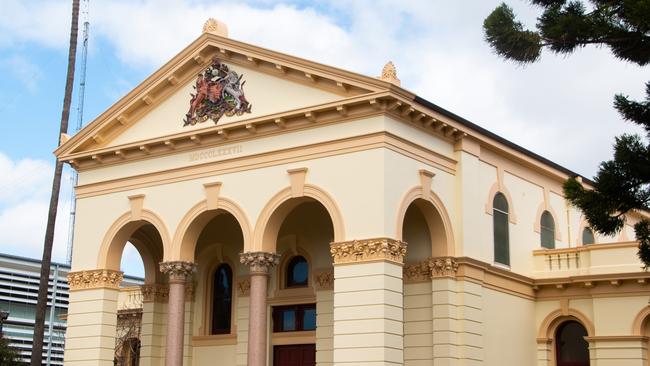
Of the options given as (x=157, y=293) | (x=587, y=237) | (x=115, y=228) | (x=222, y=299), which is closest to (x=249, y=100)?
(x=115, y=228)

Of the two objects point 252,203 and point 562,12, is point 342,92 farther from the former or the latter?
point 562,12

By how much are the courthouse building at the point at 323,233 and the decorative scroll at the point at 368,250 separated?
0.15ft

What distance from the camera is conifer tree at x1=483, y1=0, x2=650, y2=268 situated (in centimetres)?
2042

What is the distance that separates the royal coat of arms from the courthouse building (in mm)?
43

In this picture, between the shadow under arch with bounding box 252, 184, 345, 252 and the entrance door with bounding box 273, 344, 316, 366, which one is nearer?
the shadow under arch with bounding box 252, 184, 345, 252

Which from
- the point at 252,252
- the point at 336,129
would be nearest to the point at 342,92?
the point at 336,129

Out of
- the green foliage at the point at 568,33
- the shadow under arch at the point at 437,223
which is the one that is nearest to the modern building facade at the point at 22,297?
the shadow under arch at the point at 437,223

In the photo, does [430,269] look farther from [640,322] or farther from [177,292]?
[177,292]

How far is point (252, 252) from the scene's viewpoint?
25.9m

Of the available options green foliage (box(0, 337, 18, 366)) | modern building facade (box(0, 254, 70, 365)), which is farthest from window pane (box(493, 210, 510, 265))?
modern building facade (box(0, 254, 70, 365))

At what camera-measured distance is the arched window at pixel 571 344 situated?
97.8ft

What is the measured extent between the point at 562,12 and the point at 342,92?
6310 millimetres

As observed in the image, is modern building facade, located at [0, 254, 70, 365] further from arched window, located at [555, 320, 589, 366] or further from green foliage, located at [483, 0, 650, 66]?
green foliage, located at [483, 0, 650, 66]

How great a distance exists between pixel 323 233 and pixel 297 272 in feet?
5.39
